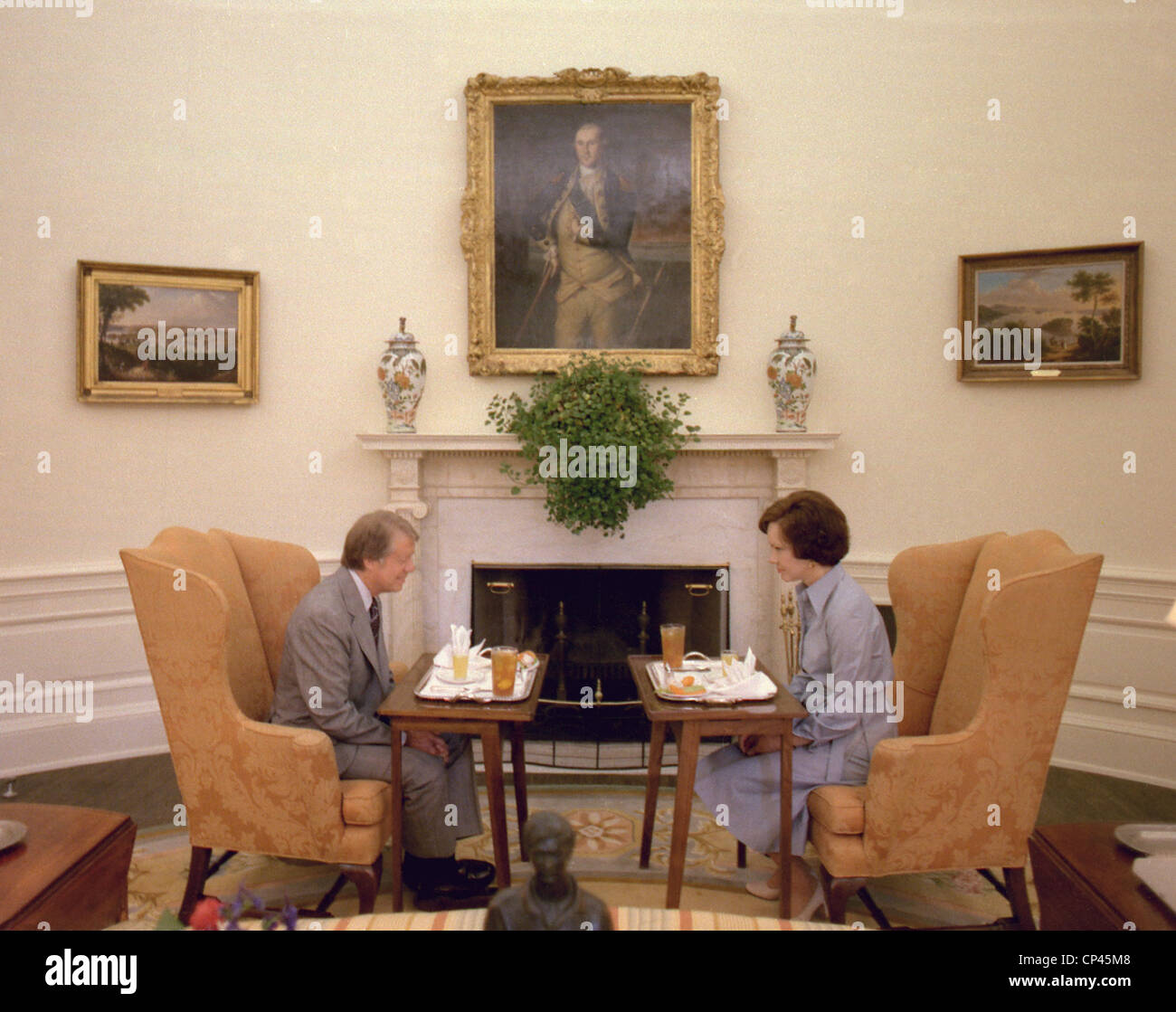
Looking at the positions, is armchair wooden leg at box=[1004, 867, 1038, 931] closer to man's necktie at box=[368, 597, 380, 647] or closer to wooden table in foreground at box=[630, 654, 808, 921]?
wooden table in foreground at box=[630, 654, 808, 921]

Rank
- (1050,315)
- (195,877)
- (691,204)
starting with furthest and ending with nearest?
1. (691,204)
2. (1050,315)
3. (195,877)

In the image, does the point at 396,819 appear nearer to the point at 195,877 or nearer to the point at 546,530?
the point at 195,877

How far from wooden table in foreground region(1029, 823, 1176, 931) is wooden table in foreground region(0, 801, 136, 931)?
7.43 ft

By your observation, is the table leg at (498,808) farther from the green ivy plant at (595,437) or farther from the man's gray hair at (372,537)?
the green ivy plant at (595,437)

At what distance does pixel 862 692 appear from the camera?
2633mm

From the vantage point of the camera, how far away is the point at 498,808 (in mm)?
2697

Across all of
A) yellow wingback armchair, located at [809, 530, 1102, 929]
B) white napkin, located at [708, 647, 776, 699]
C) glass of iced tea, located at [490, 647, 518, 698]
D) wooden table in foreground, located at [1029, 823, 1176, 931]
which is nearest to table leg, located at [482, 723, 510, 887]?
glass of iced tea, located at [490, 647, 518, 698]

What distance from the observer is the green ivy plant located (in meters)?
4.20
